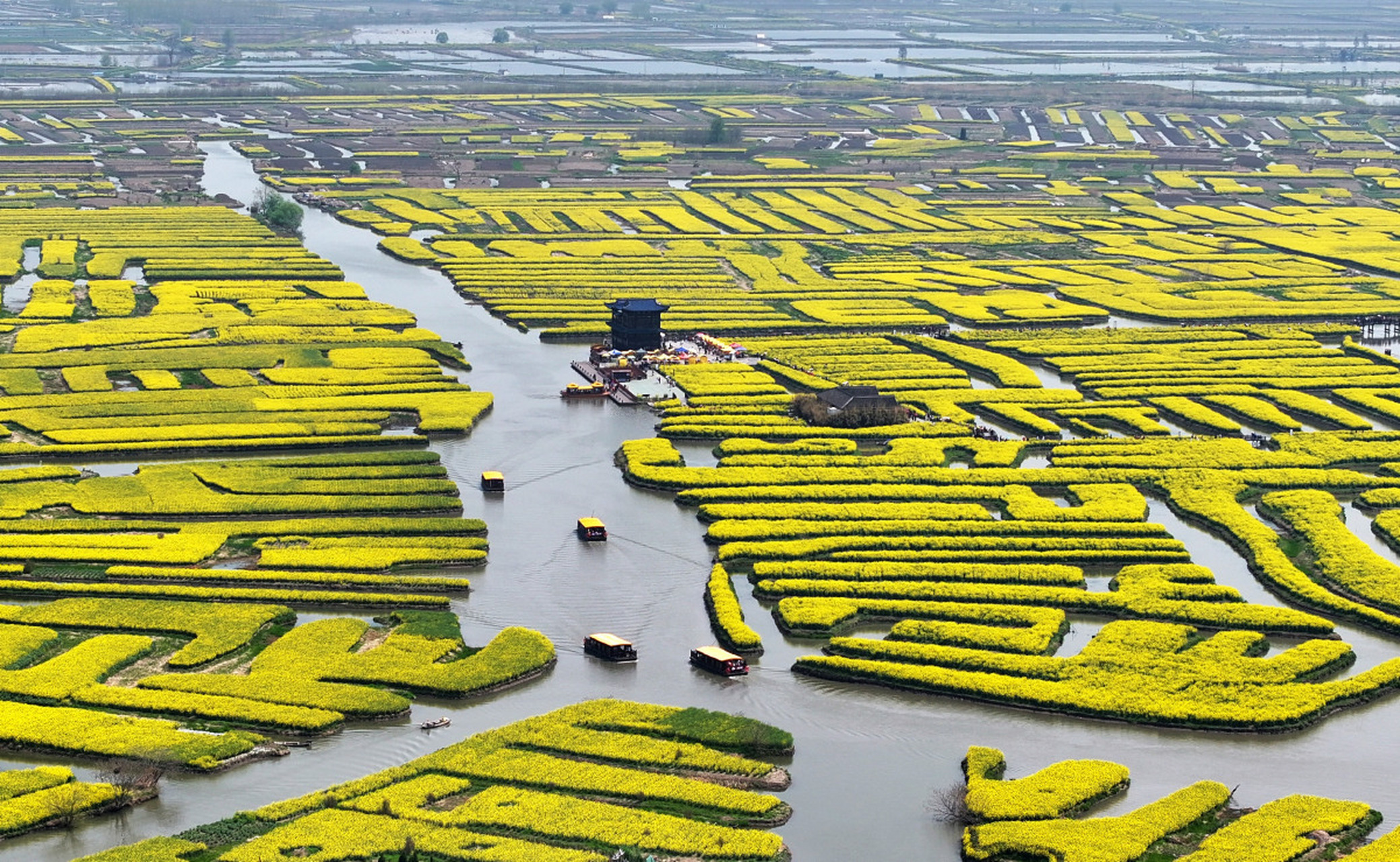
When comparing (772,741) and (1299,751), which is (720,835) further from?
(1299,751)

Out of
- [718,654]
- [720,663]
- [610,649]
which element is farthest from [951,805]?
[610,649]

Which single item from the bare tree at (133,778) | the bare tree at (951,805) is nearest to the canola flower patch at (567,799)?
the bare tree at (133,778)

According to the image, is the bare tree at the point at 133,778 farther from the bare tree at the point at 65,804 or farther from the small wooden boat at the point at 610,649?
the small wooden boat at the point at 610,649

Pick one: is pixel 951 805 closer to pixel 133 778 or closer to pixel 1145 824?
pixel 1145 824

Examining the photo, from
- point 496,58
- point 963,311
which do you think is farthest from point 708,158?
point 496,58

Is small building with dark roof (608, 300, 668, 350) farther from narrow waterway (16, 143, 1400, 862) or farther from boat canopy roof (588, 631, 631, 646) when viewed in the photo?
boat canopy roof (588, 631, 631, 646)

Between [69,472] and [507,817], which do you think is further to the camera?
[69,472]
